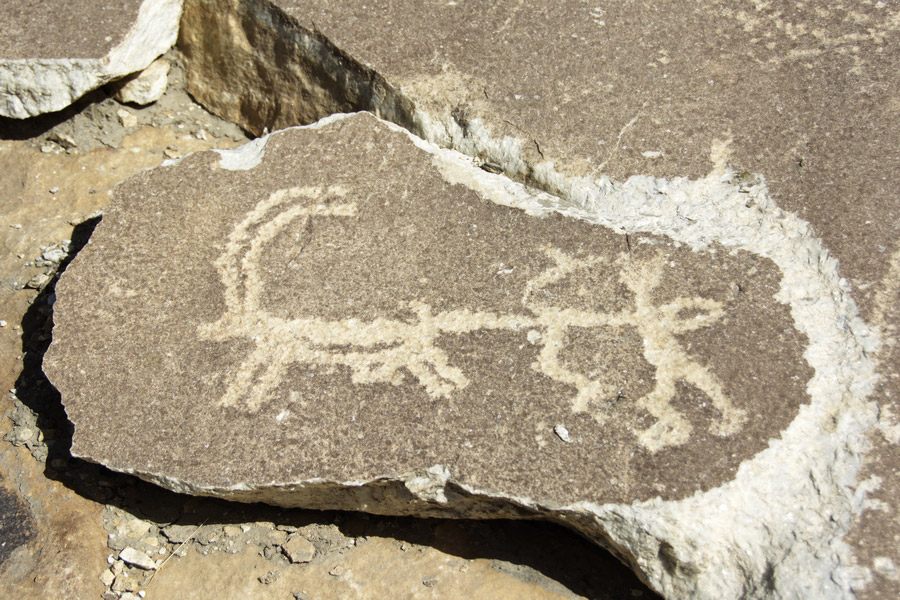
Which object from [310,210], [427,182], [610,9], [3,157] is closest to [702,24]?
[610,9]

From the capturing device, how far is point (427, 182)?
2.41m

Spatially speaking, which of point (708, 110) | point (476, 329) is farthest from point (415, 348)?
point (708, 110)

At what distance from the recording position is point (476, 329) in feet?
6.82

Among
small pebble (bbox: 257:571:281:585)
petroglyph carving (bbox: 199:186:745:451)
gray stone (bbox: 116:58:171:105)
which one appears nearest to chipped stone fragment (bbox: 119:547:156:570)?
small pebble (bbox: 257:571:281:585)

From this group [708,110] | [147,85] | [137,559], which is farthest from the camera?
[147,85]

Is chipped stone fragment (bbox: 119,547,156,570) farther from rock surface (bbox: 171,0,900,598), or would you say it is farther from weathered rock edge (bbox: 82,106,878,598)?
rock surface (bbox: 171,0,900,598)

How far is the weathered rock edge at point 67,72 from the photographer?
116 inches

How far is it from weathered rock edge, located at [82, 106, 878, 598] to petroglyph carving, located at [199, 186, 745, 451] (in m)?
0.16

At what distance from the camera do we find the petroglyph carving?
194 centimetres

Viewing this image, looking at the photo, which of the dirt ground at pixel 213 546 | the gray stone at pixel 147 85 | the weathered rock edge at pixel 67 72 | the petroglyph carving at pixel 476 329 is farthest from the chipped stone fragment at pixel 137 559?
the gray stone at pixel 147 85

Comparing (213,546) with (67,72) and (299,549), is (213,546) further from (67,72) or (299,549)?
(67,72)

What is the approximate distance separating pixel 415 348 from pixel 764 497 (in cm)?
88

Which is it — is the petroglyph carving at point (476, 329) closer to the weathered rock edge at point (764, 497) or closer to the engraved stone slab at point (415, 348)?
the engraved stone slab at point (415, 348)

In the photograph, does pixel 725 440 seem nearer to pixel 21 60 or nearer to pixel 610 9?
pixel 610 9
